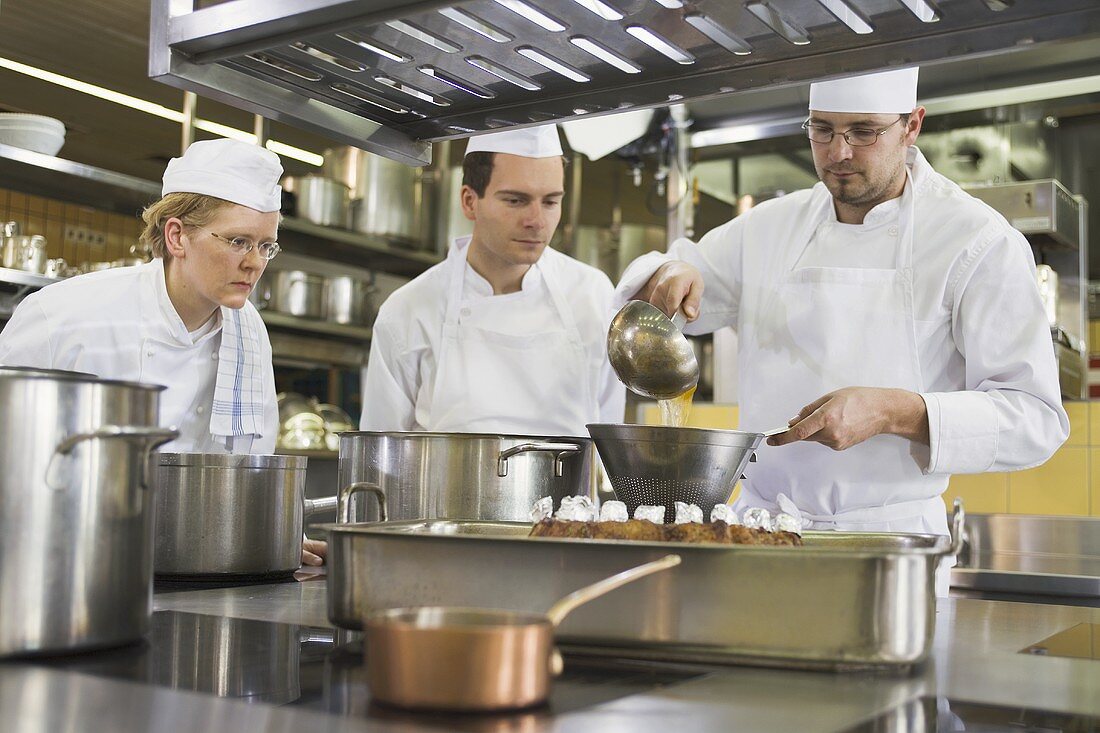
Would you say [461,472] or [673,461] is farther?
[461,472]

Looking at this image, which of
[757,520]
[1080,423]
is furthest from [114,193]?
[757,520]

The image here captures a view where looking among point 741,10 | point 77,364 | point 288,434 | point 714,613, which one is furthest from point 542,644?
point 288,434

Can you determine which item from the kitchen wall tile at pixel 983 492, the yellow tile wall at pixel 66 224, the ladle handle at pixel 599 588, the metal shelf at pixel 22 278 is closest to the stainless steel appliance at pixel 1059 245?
the kitchen wall tile at pixel 983 492

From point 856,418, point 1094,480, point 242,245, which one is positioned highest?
point 242,245

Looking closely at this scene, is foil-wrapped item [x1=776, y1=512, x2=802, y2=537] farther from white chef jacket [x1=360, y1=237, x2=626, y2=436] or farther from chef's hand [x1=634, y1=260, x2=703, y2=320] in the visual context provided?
white chef jacket [x1=360, y1=237, x2=626, y2=436]

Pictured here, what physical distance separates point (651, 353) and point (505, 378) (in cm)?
71

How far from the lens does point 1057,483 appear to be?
3607mm

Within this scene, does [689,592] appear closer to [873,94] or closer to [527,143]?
[873,94]

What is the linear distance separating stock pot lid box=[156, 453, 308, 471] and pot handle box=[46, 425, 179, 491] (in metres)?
0.44

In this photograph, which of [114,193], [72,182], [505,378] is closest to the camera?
[505,378]

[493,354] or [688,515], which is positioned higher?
[493,354]

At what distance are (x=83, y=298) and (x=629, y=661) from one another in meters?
1.52

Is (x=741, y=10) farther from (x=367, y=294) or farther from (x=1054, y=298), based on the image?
(x=367, y=294)

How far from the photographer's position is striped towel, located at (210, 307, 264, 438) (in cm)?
213
